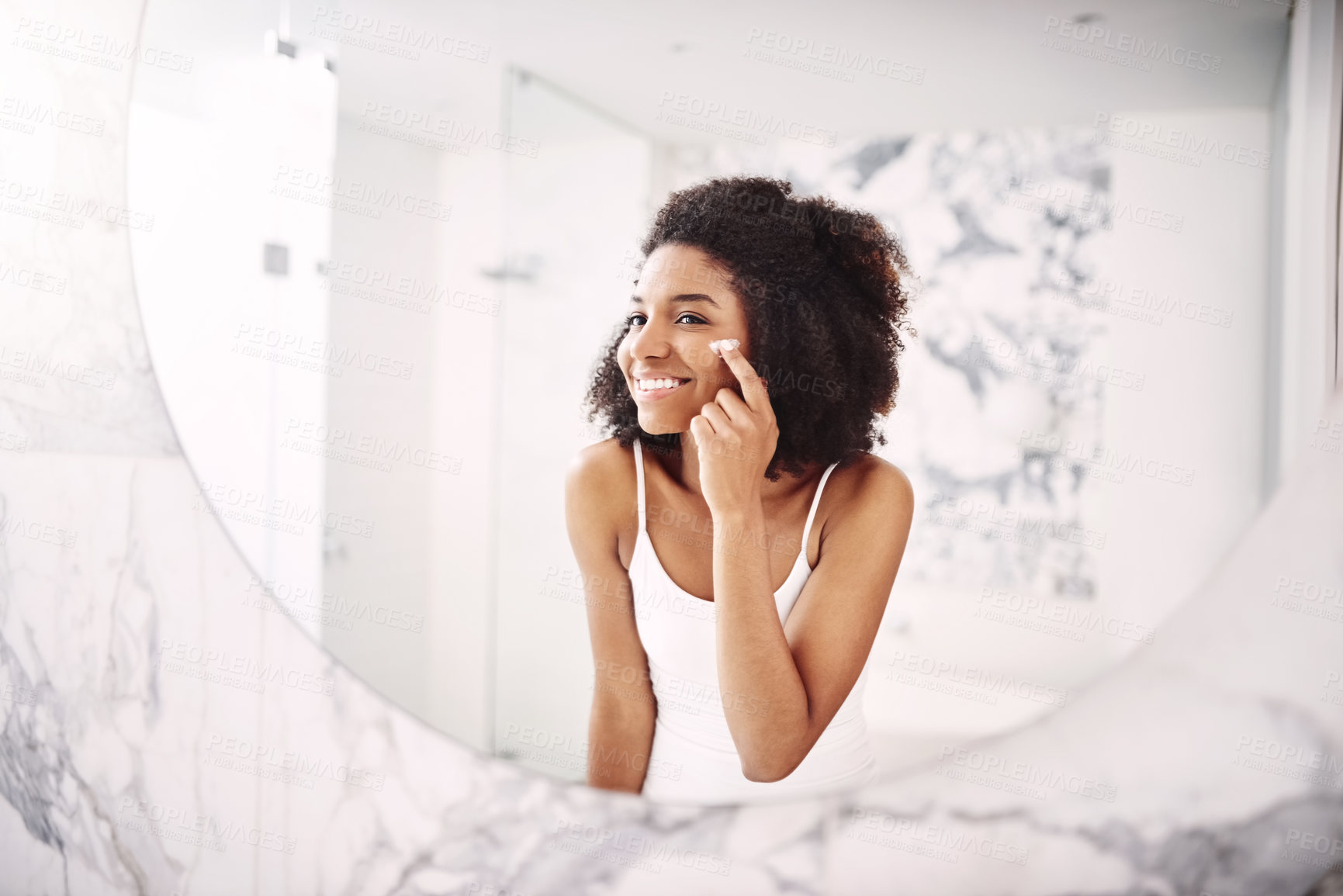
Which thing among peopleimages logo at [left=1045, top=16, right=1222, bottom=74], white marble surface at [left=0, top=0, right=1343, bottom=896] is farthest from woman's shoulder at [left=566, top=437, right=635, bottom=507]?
peopleimages logo at [left=1045, top=16, right=1222, bottom=74]

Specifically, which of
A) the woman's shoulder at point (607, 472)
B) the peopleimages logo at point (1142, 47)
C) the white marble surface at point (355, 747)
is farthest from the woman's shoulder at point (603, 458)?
the peopleimages logo at point (1142, 47)

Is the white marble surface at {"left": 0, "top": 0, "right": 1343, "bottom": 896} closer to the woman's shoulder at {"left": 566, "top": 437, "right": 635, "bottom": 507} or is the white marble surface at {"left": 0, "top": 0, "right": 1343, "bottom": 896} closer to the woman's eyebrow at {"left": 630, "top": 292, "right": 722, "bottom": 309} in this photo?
the woman's shoulder at {"left": 566, "top": 437, "right": 635, "bottom": 507}

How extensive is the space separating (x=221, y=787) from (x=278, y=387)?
17.4 inches

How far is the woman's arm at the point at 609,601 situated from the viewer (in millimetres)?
678

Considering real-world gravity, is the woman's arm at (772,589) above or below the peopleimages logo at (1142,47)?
below

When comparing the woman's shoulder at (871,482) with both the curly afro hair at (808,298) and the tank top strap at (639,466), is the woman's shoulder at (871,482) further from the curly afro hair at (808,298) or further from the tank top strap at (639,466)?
the tank top strap at (639,466)

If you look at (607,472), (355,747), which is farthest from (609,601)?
(355,747)

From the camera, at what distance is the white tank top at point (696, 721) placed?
0.66m

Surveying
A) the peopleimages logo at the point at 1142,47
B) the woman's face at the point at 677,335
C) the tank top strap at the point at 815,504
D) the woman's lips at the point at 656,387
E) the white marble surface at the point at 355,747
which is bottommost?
the white marble surface at the point at 355,747

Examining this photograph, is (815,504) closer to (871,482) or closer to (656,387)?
(871,482)

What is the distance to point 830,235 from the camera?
0.61 m

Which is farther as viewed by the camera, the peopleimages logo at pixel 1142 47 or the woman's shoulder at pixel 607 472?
the woman's shoulder at pixel 607 472

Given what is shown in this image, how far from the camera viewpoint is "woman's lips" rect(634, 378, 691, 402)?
65cm

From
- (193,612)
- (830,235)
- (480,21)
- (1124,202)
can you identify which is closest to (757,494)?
(830,235)
